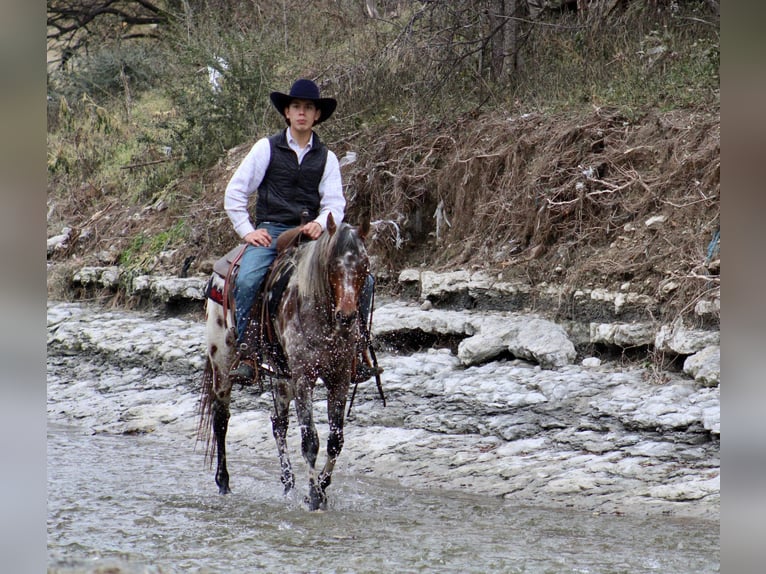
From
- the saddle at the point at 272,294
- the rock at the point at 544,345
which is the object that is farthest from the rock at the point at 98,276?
the saddle at the point at 272,294

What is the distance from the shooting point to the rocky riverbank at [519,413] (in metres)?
6.55

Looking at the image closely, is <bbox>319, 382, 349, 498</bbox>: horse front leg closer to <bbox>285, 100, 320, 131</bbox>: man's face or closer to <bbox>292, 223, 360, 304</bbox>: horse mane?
<bbox>292, 223, 360, 304</bbox>: horse mane

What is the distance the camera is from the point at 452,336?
1020 centimetres

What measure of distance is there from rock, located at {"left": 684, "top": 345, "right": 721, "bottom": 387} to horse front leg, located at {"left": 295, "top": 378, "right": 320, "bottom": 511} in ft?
11.3

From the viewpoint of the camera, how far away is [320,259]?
602cm

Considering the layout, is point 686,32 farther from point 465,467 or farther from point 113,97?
point 113,97

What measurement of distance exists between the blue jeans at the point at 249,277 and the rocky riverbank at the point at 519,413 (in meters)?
1.85

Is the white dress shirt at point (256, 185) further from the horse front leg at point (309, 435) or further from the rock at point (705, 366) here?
the rock at point (705, 366)

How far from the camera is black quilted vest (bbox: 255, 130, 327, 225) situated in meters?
6.74

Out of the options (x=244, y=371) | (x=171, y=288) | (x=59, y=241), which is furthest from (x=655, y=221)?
(x=59, y=241)

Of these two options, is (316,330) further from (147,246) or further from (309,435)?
(147,246)

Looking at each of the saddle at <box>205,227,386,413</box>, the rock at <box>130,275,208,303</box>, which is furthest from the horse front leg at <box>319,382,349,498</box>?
the rock at <box>130,275,208,303</box>

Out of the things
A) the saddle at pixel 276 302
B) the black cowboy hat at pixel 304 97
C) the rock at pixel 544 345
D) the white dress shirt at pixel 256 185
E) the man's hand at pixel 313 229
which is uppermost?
the black cowboy hat at pixel 304 97
